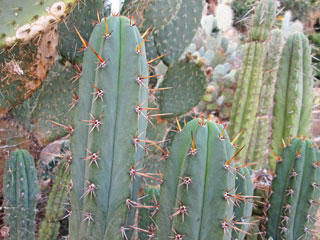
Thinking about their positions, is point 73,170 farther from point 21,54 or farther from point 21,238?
point 21,238

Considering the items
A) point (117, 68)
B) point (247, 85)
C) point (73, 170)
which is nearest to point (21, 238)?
point (73, 170)

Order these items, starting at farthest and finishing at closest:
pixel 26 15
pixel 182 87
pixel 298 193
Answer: pixel 182 87, pixel 298 193, pixel 26 15

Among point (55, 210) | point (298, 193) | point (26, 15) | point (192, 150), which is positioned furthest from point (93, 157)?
point (55, 210)

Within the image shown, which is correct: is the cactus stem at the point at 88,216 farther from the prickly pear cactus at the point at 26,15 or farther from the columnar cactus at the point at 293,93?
the columnar cactus at the point at 293,93

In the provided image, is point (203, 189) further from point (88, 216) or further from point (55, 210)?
point (55, 210)

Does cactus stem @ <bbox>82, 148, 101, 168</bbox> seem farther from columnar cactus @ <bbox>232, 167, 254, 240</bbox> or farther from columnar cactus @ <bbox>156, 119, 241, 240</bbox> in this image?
columnar cactus @ <bbox>232, 167, 254, 240</bbox>

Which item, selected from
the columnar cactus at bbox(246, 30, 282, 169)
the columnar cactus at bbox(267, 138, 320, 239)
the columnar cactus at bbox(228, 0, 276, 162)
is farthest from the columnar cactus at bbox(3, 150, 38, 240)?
the columnar cactus at bbox(246, 30, 282, 169)
